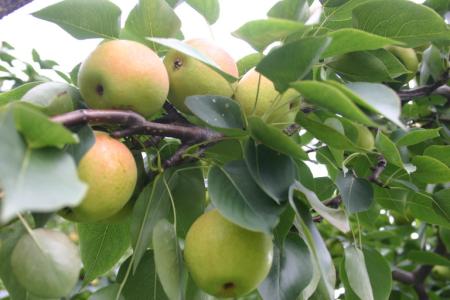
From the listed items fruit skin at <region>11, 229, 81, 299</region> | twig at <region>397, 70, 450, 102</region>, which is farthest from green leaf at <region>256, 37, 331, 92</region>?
twig at <region>397, 70, 450, 102</region>

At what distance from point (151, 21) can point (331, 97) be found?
0.47m

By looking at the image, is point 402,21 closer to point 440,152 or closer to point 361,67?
point 361,67

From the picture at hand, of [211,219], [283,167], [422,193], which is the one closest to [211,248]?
[211,219]

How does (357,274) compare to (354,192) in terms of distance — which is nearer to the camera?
(357,274)

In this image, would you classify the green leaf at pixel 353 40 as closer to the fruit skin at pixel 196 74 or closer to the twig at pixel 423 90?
the fruit skin at pixel 196 74

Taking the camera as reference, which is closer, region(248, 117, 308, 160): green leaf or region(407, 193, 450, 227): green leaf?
region(248, 117, 308, 160): green leaf

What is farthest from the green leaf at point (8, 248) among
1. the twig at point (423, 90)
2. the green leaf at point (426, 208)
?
the twig at point (423, 90)

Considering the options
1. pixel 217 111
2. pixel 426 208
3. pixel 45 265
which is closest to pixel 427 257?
pixel 426 208

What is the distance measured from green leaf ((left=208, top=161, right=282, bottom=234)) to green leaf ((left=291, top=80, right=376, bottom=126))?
185 millimetres

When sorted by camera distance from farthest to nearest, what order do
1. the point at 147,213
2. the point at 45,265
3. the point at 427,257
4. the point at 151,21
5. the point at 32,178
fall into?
the point at 427,257, the point at 151,21, the point at 147,213, the point at 45,265, the point at 32,178

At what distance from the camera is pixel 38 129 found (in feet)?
2.07

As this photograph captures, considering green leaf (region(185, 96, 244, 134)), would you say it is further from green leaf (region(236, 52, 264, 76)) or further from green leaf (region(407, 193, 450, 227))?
green leaf (region(407, 193, 450, 227))

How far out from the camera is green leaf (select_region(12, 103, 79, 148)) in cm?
62

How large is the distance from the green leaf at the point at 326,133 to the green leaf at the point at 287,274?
0.21 meters
